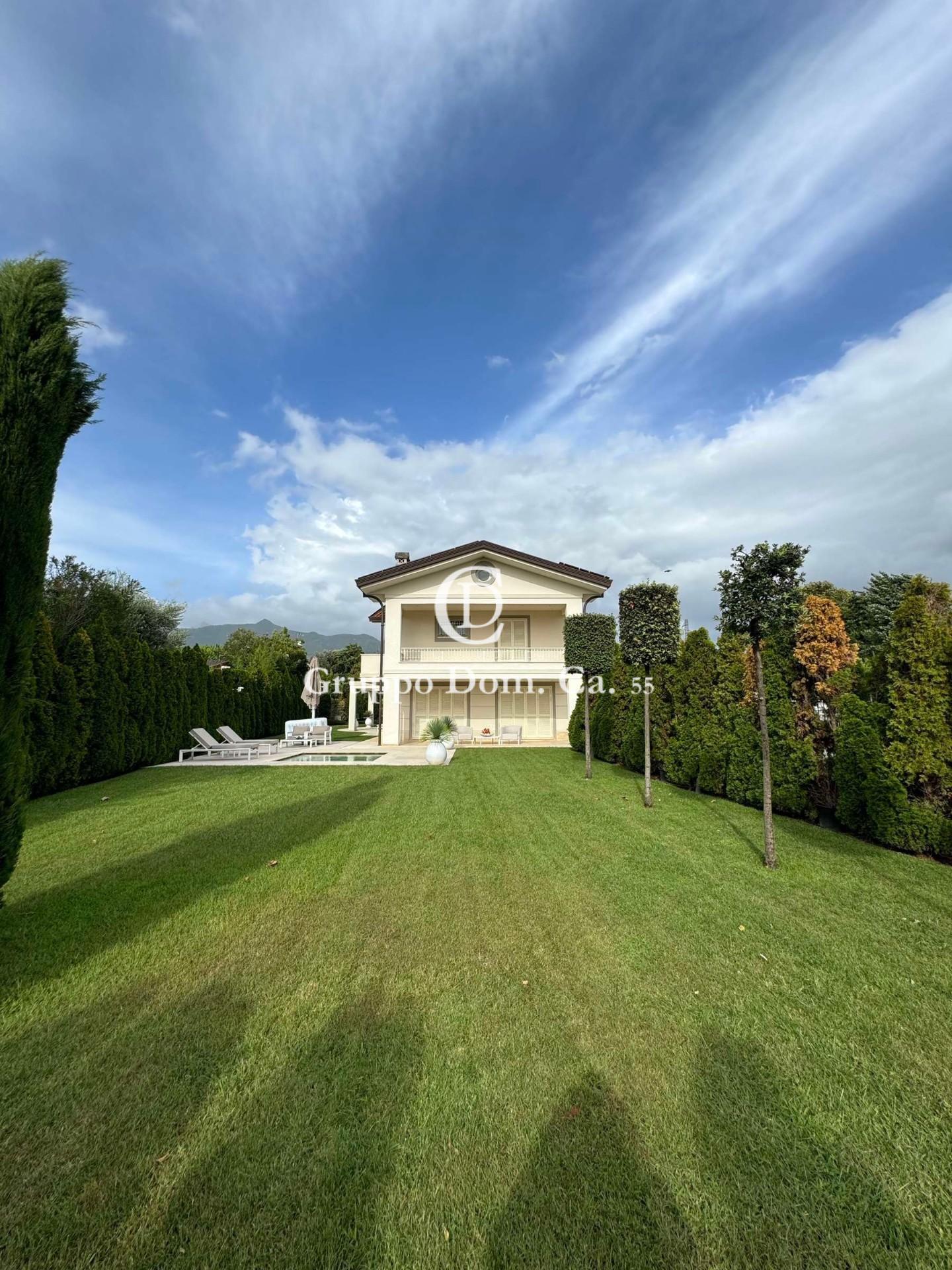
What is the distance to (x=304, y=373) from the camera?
1880 cm

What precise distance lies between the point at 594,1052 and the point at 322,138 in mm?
13855

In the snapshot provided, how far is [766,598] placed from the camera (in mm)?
5328

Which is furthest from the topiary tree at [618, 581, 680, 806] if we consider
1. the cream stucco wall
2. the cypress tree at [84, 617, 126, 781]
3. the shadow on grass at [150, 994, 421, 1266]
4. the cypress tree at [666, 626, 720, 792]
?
the cypress tree at [84, 617, 126, 781]

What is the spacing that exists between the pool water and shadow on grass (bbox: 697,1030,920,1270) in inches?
468

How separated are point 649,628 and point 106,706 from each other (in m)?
11.4

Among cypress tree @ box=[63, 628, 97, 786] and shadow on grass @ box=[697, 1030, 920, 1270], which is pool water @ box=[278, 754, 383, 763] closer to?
cypress tree @ box=[63, 628, 97, 786]

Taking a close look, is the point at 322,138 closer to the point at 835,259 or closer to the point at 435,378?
the point at 435,378

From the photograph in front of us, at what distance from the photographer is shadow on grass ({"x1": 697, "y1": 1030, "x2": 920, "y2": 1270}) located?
5.31 ft

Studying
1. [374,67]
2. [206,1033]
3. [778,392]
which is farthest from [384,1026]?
[778,392]

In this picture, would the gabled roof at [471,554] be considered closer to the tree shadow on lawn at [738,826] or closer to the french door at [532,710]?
the french door at [532,710]

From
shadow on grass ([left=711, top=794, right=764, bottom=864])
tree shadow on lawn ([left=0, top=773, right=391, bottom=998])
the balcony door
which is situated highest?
the balcony door

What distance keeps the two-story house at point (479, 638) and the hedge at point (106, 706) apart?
254 inches

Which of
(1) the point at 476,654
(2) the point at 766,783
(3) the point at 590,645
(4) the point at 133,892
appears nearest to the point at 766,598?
(2) the point at 766,783

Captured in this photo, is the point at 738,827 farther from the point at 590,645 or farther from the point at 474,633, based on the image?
the point at 474,633
